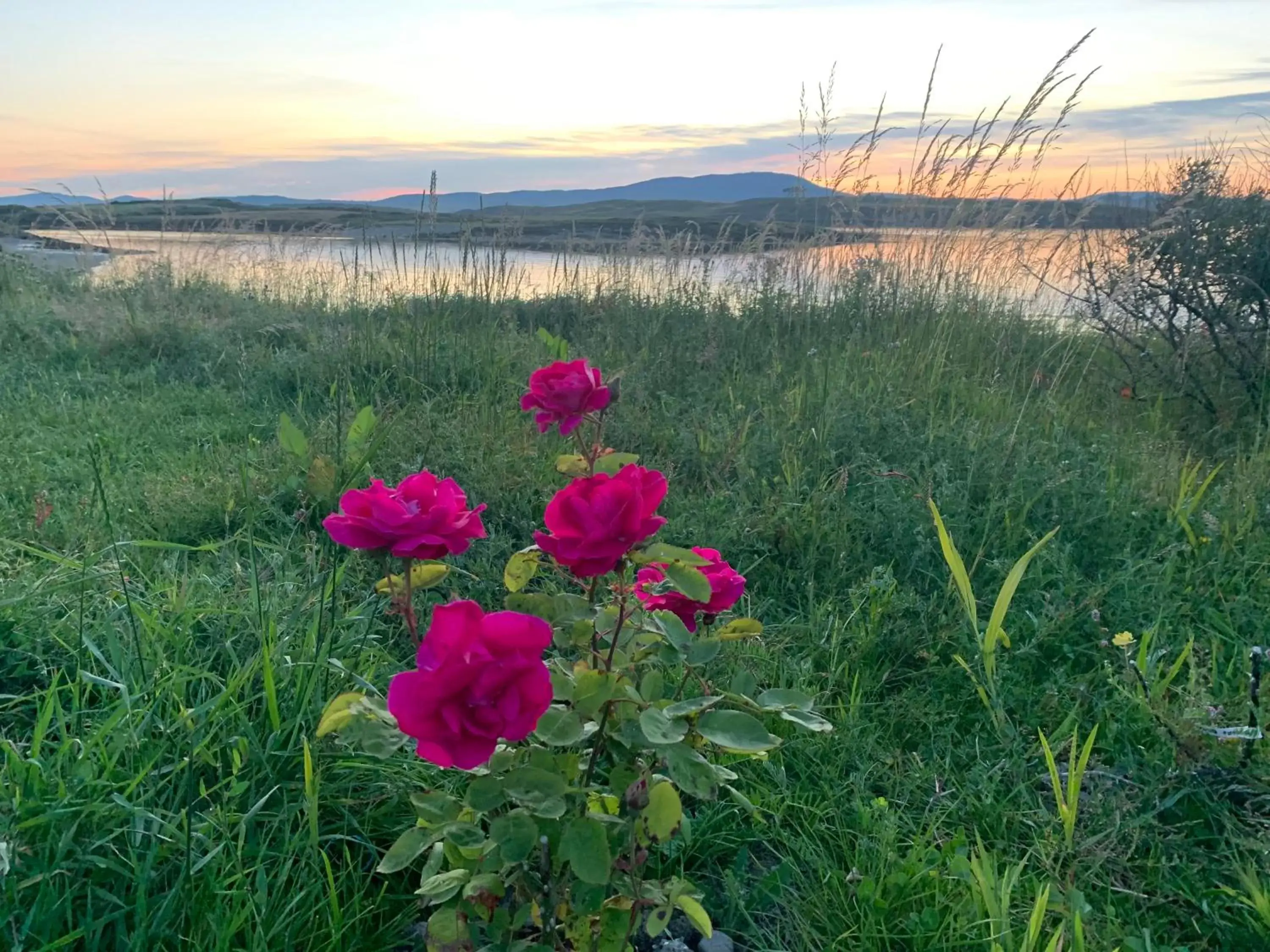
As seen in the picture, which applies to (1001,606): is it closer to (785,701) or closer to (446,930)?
(785,701)

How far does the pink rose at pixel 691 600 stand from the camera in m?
1.20

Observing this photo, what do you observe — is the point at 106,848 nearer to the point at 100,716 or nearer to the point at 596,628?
the point at 100,716

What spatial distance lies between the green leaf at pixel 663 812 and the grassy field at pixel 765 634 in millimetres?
544

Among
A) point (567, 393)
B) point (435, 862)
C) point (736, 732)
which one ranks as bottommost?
point (435, 862)

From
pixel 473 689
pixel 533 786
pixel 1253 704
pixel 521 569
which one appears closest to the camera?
pixel 473 689

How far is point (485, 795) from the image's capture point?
1.01 m

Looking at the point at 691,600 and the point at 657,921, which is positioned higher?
the point at 691,600

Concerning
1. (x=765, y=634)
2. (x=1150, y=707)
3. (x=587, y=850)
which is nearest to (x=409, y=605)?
(x=587, y=850)

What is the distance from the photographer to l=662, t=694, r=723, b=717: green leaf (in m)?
1.03

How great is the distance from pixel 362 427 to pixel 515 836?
1.46m

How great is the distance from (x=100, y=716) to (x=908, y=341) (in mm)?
3579

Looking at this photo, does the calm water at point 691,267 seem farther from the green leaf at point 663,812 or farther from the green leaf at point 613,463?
the green leaf at point 663,812

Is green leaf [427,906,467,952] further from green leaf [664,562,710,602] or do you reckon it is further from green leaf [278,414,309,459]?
green leaf [278,414,309,459]

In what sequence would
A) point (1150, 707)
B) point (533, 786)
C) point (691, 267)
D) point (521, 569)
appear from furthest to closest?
point (691, 267), point (1150, 707), point (521, 569), point (533, 786)
